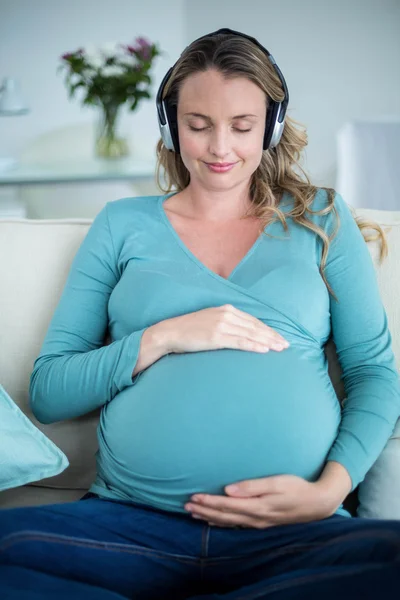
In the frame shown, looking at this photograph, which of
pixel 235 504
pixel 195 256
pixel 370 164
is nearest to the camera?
pixel 235 504

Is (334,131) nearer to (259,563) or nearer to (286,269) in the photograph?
(286,269)

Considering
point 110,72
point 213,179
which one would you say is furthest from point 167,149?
point 110,72

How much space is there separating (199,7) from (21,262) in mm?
3124

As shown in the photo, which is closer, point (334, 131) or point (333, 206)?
point (333, 206)

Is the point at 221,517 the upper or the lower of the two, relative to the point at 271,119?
lower

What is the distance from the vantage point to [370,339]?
1.21 m

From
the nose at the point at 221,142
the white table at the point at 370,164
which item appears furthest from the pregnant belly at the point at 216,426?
the white table at the point at 370,164

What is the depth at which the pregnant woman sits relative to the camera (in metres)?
0.98

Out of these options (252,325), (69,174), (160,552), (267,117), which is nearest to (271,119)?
(267,117)

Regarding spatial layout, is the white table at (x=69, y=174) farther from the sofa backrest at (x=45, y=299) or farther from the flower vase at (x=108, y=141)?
the sofa backrest at (x=45, y=299)

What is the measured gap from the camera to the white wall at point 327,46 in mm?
4059

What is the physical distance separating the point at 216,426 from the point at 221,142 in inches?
18.2

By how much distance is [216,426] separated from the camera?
3.51ft

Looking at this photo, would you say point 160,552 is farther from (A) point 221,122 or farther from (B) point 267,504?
(A) point 221,122
